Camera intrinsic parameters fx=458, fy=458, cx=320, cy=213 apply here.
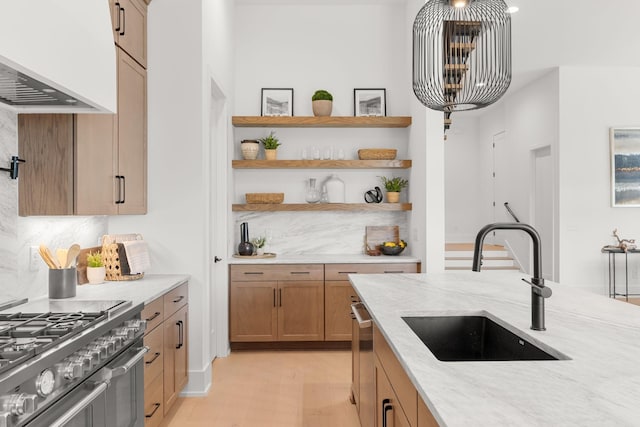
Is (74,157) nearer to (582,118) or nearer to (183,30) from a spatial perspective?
(183,30)

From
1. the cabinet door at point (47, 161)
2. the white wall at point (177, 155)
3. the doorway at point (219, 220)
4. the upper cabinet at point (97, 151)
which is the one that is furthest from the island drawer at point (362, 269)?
the cabinet door at point (47, 161)

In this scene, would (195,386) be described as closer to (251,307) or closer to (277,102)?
(251,307)

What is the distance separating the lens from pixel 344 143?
4.99 m

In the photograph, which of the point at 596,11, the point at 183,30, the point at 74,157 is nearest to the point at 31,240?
the point at 74,157

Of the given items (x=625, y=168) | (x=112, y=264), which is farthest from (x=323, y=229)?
(x=625, y=168)

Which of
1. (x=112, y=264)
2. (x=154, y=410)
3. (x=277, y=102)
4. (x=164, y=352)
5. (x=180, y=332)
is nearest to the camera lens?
(x=154, y=410)

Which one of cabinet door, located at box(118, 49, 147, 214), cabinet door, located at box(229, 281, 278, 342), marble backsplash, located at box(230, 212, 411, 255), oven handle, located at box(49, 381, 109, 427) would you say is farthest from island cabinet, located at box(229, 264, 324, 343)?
oven handle, located at box(49, 381, 109, 427)

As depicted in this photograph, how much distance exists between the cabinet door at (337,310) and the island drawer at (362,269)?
0.07m

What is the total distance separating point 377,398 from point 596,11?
481cm

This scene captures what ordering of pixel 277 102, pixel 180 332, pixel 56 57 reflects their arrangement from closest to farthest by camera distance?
pixel 56 57, pixel 180 332, pixel 277 102

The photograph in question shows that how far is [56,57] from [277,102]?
11.0 ft

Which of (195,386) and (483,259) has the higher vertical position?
(483,259)

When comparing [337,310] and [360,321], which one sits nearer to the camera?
[360,321]

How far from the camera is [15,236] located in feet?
7.70
